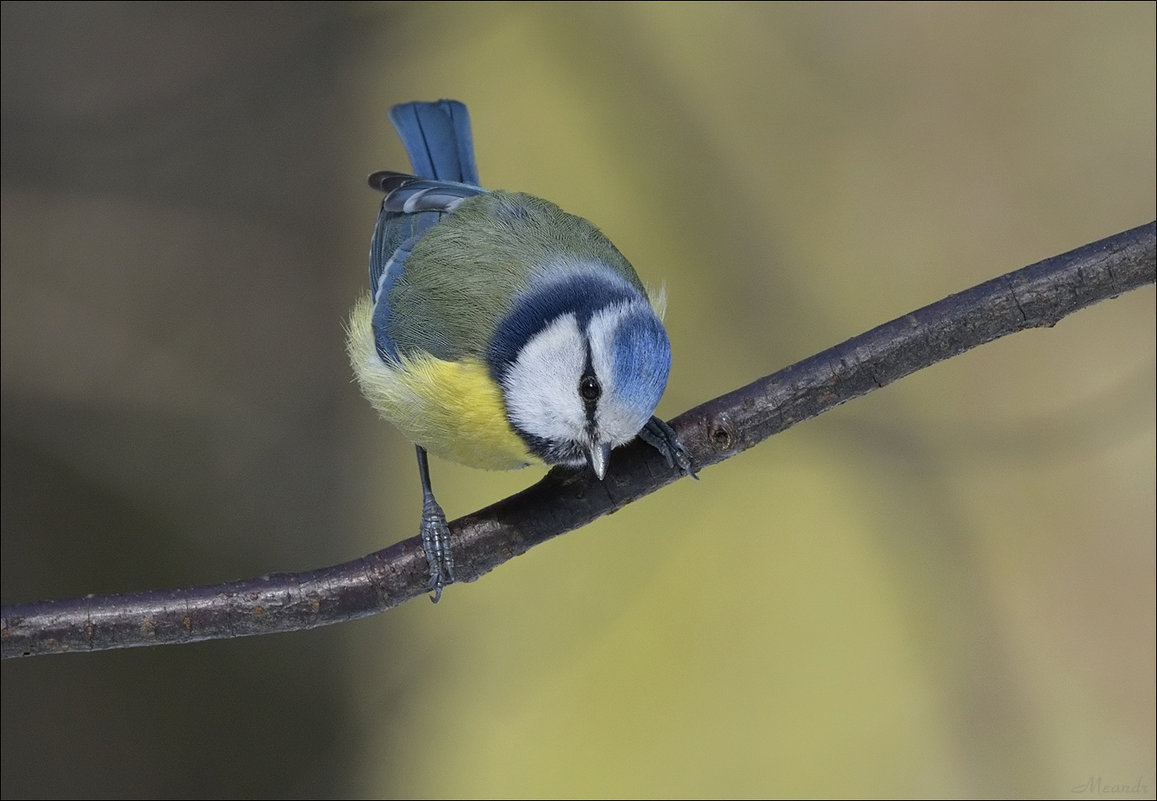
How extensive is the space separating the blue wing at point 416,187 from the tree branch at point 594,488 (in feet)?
1.34

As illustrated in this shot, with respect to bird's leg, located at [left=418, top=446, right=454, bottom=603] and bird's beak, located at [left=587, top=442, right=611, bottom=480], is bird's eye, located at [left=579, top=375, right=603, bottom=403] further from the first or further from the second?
bird's leg, located at [left=418, top=446, right=454, bottom=603]

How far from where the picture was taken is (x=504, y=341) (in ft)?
5.54

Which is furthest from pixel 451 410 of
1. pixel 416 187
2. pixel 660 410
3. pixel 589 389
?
pixel 660 410

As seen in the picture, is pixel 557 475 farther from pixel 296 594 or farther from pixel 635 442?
pixel 296 594

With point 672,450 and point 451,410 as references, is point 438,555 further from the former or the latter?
point 672,450

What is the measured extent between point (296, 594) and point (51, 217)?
5.54 feet

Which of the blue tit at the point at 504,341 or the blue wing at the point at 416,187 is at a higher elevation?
the blue wing at the point at 416,187

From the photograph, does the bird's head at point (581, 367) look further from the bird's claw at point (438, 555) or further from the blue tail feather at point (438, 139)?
the blue tail feather at point (438, 139)

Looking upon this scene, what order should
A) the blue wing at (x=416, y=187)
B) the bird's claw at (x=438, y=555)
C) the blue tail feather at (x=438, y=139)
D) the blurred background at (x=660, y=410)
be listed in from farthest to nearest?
1. the blurred background at (x=660, y=410)
2. the blue tail feather at (x=438, y=139)
3. the blue wing at (x=416, y=187)
4. the bird's claw at (x=438, y=555)

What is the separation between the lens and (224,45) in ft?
9.30

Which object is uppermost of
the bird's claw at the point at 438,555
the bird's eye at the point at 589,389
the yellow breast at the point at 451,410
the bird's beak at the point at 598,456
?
the yellow breast at the point at 451,410

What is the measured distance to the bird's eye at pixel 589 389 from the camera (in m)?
1.54

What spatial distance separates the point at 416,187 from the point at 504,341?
2.07 feet

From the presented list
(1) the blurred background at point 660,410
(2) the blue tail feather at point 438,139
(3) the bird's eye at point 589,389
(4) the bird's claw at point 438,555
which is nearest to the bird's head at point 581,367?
(3) the bird's eye at point 589,389
